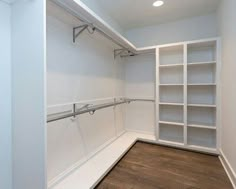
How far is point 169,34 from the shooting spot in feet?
9.97

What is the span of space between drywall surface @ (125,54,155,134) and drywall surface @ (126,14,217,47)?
1.20ft

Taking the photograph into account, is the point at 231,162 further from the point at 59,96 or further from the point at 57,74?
the point at 57,74

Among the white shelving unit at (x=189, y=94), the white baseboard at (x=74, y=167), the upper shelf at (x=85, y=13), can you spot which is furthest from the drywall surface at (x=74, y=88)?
the white shelving unit at (x=189, y=94)

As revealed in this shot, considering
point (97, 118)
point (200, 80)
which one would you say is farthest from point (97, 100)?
point (200, 80)

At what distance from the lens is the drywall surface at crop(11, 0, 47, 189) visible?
42.2 inches

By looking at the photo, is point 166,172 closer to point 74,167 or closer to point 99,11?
point 74,167

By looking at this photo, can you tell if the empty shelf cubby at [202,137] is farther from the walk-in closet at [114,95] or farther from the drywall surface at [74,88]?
the drywall surface at [74,88]

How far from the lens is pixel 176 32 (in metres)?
2.98

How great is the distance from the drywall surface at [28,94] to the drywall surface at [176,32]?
2551 mm

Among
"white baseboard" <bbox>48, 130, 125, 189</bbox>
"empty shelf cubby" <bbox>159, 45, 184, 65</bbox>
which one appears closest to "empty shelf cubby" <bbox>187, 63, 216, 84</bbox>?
"empty shelf cubby" <bbox>159, 45, 184, 65</bbox>

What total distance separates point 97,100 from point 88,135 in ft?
1.82

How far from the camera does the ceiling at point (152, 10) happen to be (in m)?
2.36

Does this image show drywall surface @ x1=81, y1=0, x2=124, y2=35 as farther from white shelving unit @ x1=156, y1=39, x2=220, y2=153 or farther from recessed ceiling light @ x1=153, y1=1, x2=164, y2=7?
white shelving unit @ x1=156, y1=39, x2=220, y2=153

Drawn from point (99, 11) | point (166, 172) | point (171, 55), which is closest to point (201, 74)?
point (171, 55)
